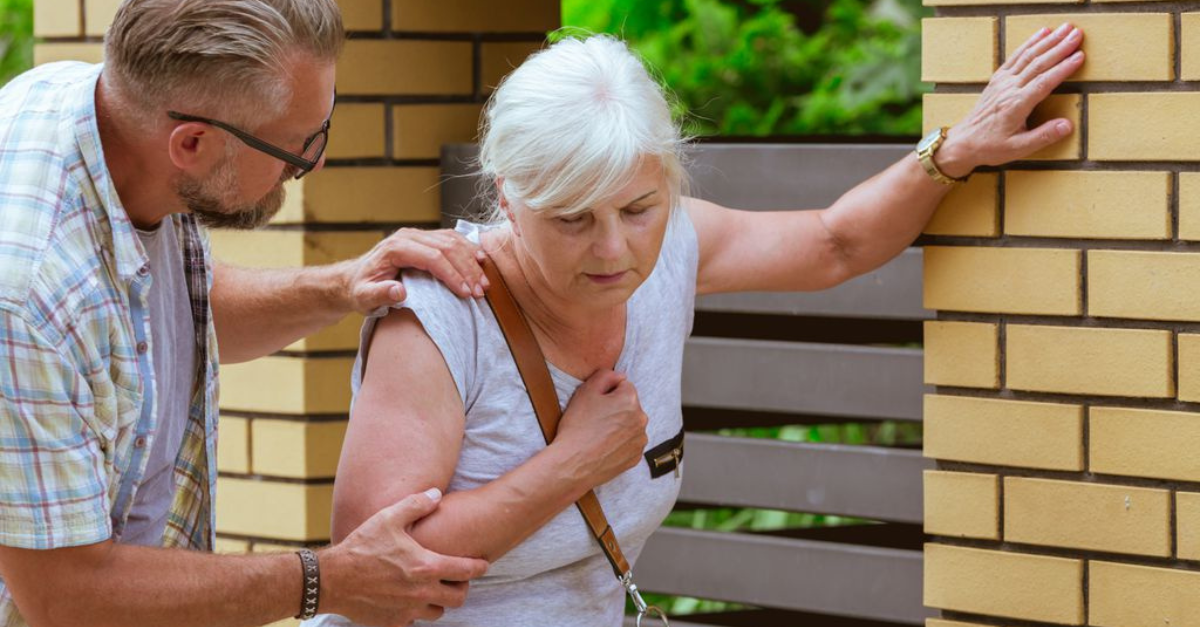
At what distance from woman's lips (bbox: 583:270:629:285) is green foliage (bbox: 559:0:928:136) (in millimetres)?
5384

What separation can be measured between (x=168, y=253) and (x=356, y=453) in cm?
44

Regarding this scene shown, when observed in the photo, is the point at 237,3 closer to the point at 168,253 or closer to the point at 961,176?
the point at 168,253

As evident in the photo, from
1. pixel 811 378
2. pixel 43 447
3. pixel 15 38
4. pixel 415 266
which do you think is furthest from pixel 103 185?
pixel 15 38

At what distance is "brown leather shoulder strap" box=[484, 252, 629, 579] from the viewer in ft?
7.88

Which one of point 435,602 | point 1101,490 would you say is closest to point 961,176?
point 1101,490

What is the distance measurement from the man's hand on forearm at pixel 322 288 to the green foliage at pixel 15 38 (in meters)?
7.20

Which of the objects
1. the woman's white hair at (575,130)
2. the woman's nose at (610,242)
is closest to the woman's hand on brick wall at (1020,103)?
the woman's white hair at (575,130)

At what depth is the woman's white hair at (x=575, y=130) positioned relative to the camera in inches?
89.0

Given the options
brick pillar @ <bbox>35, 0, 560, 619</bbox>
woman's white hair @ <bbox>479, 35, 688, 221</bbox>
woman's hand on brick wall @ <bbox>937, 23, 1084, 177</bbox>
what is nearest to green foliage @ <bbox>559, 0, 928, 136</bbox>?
brick pillar @ <bbox>35, 0, 560, 619</bbox>

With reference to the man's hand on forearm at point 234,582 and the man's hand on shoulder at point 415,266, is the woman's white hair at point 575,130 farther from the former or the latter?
the man's hand on forearm at point 234,582

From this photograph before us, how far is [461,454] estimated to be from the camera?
2.39m

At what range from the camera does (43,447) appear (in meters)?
1.99

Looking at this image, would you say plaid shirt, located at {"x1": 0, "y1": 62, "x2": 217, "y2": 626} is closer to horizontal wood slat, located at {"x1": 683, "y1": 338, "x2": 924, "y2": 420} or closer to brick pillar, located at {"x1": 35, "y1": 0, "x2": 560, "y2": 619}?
brick pillar, located at {"x1": 35, "y1": 0, "x2": 560, "y2": 619}

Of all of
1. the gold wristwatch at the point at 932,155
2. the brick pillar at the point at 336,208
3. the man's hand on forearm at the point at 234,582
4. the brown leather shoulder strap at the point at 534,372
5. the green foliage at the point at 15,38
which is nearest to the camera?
the man's hand on forearm at the point at 234,582
